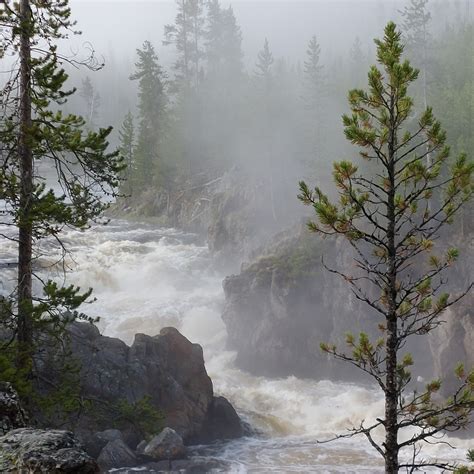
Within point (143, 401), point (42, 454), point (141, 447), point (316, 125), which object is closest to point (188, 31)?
point (316, 125)

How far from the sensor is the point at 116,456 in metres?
16.8

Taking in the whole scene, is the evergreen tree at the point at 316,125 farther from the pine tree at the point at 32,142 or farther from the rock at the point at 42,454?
the rock at the point at 42,454

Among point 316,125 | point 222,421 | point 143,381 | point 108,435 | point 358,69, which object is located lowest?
point 222,421

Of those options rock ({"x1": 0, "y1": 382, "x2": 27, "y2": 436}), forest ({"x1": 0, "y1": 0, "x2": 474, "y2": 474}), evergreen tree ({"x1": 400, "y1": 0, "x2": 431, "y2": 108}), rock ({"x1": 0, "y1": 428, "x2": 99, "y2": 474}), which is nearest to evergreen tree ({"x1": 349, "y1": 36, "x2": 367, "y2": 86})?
forest ({"x1": 0, "y1": 0, "x2": 474, "y2": 474})

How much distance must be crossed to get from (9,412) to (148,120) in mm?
60836

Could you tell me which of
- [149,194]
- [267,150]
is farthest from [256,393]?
[149,194]

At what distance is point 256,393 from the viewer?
83.7 ft

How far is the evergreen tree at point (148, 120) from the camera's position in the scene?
2375 inches

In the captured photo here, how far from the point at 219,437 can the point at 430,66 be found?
4353 centimetres

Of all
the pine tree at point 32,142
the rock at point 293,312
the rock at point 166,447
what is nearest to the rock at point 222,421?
the rock at point 166,447

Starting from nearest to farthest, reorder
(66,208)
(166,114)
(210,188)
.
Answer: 1. (66,208)
2. (210,188)
3. (166,114)

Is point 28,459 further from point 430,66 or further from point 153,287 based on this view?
point 430,66

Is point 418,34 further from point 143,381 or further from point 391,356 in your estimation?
point 391,356

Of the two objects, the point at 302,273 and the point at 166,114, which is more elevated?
the point at 166,114
